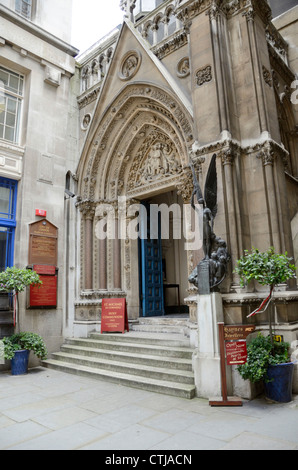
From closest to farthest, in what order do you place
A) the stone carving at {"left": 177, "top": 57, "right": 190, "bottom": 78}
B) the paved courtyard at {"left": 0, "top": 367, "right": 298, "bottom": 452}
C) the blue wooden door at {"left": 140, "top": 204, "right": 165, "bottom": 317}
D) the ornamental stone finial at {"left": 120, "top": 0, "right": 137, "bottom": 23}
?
the paved courtyard at {"left": 0, "top": 367, "right": 298, "bottom": 452}, the stone carving at {"left": 177, "top": 57, "right": 190, "bottom": 78}, the ornamental stone finial at {"left": 120, "top": 0, "right": 137, "bottom": 23}, the blue wooden door at {"left": 140, "top": 204, "right": 165, "bottom": 317}

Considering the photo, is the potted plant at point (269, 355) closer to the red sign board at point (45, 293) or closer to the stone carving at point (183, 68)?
the stone carving at point (183, 68)

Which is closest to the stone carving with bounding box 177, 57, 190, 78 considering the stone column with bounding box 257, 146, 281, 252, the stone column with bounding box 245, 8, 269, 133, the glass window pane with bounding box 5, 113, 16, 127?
the stone column with bounding box 245, 8, 269, 133

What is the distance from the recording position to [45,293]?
8664 mm

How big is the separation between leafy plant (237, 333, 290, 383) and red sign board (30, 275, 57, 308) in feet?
17.9

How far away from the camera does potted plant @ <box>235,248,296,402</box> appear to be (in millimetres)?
4680

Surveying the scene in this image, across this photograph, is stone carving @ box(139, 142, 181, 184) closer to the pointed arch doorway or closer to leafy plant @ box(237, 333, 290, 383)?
the pointed arch doorway

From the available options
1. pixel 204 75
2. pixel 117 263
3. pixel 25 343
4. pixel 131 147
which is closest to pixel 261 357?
pixel 25 343

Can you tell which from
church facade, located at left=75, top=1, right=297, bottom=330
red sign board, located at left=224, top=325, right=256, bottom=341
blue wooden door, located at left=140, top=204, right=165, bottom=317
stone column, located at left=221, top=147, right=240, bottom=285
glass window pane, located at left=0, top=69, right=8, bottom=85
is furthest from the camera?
blue wooden door, located at left=140, top=204, right=165, bottom=317

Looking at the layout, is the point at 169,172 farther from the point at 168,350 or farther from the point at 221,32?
the point at 168,350

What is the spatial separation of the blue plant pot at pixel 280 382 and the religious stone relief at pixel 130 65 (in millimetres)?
7880

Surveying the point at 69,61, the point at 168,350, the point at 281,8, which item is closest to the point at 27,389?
the point at 168,350

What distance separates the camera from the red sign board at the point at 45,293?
27.6ft

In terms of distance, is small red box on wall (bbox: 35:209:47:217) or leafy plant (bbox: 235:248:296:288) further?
small red box on wall (bbox: 35:209:47:217)

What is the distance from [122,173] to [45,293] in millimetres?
4044
